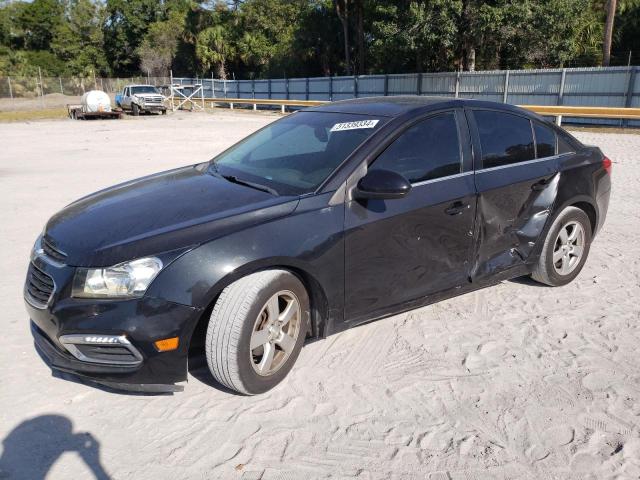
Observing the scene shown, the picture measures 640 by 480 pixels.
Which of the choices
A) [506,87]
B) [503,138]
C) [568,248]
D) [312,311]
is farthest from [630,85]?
[312,311]

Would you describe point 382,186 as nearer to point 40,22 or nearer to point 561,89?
point 561,89

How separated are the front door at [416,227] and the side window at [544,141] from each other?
36.4 inches

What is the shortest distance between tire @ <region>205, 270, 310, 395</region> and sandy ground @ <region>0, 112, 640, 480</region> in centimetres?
17

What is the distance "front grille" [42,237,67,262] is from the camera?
10.1 feet

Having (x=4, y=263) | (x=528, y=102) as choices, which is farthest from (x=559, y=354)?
(x=528, y=102)

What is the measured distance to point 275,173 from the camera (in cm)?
378

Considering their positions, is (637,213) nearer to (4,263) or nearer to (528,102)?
(4,263)

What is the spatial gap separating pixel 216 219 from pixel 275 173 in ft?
2.66

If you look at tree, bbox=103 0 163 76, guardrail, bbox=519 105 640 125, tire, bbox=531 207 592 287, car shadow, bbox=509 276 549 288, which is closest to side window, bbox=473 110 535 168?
tire, bbox=531 207 592 287

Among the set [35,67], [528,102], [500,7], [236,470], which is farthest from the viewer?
[35,67]

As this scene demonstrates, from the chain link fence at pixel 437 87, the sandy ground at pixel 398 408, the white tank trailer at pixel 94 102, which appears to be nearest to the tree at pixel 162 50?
the chain link fence at pixel 437 87

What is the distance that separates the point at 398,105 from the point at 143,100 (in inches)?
1231

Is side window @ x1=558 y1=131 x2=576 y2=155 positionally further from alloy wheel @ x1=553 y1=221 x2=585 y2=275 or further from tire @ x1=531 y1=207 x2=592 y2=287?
alloy wheel @ x1=553 y1=221 x2=585 y2=275

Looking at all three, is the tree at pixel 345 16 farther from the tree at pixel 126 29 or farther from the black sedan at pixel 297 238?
the tree at pixel 126 29
